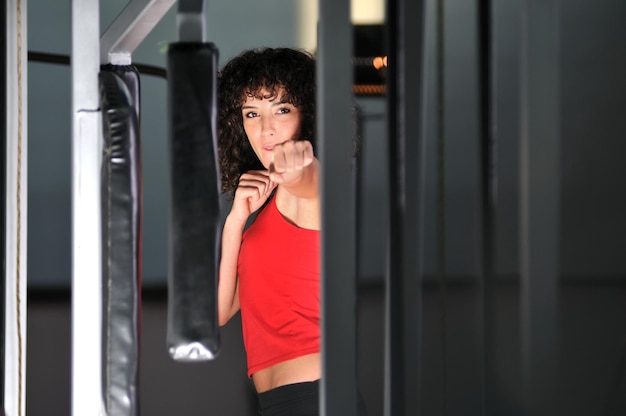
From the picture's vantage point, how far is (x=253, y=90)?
1.79 meters

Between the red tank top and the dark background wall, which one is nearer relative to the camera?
the red tank top

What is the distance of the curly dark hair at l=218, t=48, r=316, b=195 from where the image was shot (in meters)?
1.76

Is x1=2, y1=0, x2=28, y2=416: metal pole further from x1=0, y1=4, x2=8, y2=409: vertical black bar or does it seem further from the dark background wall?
the dark background wall

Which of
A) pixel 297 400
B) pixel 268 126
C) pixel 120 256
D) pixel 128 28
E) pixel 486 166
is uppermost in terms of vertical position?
pixel 128 28

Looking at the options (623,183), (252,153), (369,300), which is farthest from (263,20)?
(252,153)

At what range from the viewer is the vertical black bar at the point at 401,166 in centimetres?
105

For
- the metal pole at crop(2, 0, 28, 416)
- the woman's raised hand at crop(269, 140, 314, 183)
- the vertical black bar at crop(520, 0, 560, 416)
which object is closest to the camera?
the vertical black bar at crop(520, 0, 560, 416)

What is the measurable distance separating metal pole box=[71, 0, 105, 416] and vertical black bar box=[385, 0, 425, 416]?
1.66ft

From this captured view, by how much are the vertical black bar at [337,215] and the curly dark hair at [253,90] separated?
0.73 meters

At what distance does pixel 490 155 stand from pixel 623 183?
785 cm

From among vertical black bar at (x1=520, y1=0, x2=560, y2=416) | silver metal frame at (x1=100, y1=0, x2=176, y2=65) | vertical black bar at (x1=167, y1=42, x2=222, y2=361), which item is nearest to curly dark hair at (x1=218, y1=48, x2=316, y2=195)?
silver metal frame at (x1=100, y1=0, x2=176, y2=65)

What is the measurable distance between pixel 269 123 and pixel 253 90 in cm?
9

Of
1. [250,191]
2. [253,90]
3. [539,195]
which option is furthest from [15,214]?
[539,195]

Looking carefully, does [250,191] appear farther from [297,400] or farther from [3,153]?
[3,153]
